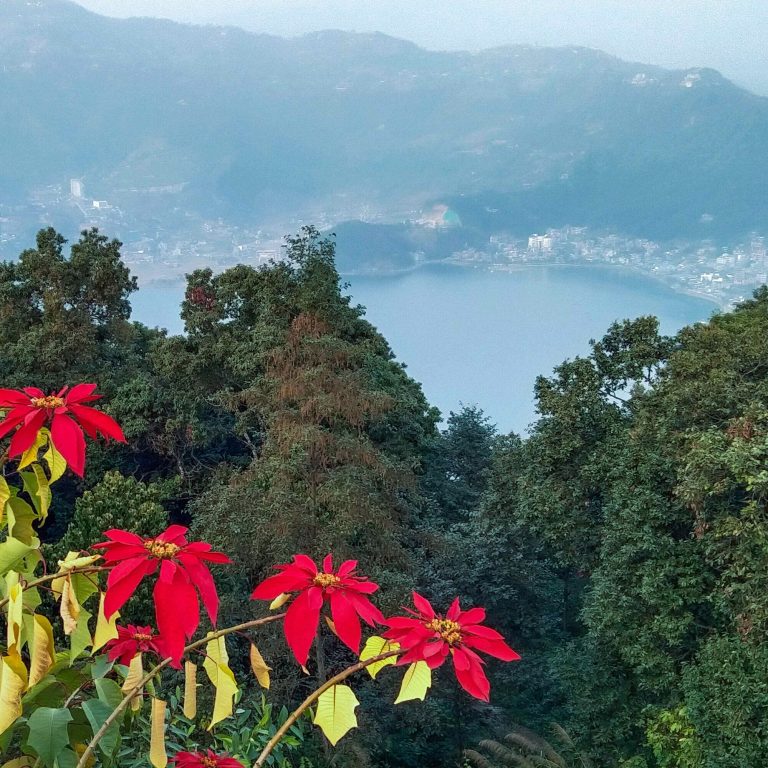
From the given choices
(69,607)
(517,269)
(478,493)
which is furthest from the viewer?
(517,269)

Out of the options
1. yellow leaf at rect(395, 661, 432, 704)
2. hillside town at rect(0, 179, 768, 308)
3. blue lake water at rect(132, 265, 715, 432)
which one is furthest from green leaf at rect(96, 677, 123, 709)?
hillside town at rect(0, 179, 768, 308)

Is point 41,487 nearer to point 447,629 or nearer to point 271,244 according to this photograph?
point 447,629

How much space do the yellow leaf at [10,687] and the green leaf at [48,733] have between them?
169 mm

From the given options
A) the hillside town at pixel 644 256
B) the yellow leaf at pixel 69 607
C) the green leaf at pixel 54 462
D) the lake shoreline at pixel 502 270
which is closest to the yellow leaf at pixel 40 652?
the yellow leaf at pixel 69 607

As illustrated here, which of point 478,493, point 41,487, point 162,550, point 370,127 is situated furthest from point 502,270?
point 162,550

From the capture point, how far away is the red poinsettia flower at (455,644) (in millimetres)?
1135

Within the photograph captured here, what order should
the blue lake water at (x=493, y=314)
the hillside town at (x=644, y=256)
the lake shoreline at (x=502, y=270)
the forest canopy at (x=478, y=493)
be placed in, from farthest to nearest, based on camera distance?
the hillside town at (x=644, y=256)
the lake shoreline at (x=502, y=270)
the blue lake water at (x=493, y=314)
the forest canopy at (x=478, y=493)

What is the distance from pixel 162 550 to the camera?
111cm

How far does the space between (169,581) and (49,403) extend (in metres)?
0.51

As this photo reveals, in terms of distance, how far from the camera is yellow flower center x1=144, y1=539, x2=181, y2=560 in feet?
3.61

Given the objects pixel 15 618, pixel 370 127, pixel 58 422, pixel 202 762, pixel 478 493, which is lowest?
pixel 478 493

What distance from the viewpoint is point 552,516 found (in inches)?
371

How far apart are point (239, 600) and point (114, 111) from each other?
137 metres

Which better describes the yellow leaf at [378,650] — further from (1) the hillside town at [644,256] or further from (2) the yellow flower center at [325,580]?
(1) the hillside town at [644,256]
